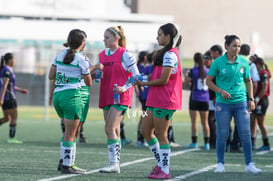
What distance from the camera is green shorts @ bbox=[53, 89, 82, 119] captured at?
33.6ft

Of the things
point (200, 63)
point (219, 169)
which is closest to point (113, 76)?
point (219, 169)

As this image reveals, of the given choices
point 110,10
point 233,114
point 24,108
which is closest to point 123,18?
point 110,10

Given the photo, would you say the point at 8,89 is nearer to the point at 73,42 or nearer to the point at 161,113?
the point at 73,42

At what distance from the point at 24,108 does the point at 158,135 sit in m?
23.0

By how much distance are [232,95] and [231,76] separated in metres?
0.28

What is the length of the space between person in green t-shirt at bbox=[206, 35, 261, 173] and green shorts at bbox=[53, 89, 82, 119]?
2.03 metres

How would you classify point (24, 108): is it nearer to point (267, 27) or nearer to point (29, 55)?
point (29, 55)

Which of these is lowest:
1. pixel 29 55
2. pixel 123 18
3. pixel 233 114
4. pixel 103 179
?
pixel 103 179

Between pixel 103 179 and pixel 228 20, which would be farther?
pixel 228 20

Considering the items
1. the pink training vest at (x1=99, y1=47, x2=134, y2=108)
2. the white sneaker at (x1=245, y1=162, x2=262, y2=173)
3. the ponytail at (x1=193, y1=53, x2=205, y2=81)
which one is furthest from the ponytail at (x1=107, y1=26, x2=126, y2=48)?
the ponytail at (x1=193, y1=53, x2=205, y2=81)

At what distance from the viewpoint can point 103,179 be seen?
9.88m

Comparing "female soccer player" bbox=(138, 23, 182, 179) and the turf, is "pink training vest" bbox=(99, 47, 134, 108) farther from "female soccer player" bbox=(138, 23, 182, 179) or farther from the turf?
the turf

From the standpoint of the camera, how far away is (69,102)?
33.7ft

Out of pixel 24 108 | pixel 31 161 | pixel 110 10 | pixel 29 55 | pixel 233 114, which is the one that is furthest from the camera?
pixel 110 10
